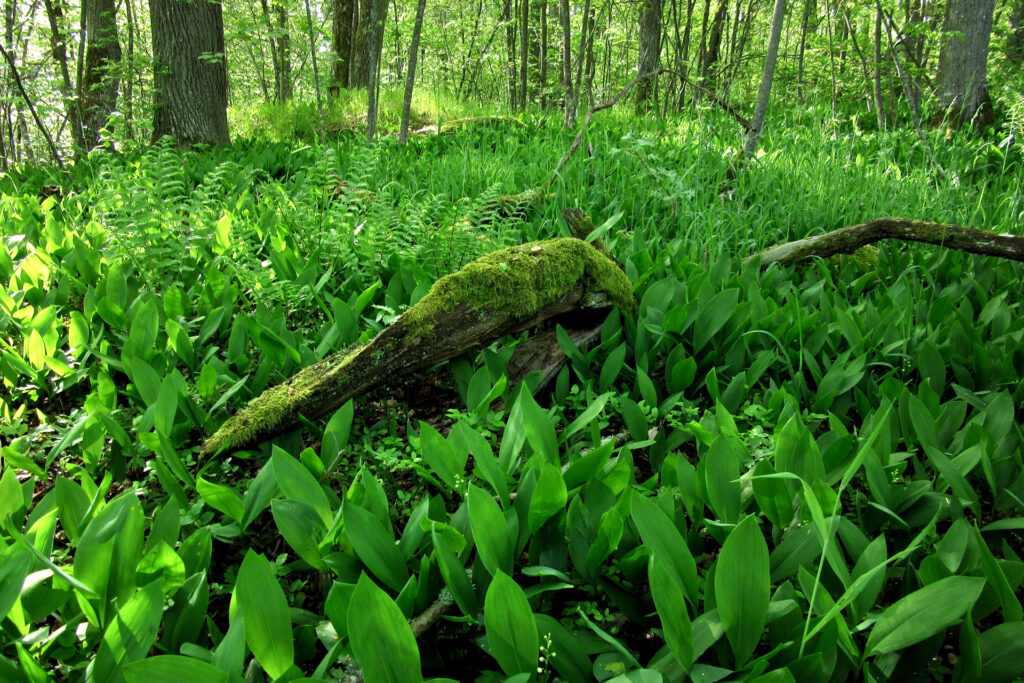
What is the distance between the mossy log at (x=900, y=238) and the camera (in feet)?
9.77

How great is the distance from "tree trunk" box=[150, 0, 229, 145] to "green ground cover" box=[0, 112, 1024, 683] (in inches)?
136

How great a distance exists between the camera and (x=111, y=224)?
10.2ft

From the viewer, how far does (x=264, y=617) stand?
1.12 metres

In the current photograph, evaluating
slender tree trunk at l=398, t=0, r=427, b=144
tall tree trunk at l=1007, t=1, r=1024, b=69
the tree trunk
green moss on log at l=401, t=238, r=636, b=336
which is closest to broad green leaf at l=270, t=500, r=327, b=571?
green moss on log at l=401, t=238, r=636, b=336

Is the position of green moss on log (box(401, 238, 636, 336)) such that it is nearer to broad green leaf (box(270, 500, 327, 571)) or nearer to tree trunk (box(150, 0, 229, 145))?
broad green leaf (box(270, 500, 327, 571))

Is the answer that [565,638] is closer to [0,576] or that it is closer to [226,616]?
[226,616]

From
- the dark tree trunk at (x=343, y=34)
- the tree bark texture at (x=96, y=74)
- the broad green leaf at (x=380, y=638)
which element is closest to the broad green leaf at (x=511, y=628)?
the broad green leaf at (x=380, y=638)

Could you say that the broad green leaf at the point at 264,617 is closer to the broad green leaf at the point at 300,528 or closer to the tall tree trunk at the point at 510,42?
the broad green leaf at the point at 300,528

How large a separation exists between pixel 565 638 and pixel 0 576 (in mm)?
1067

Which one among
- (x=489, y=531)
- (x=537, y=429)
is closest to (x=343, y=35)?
(x=537, y=429)

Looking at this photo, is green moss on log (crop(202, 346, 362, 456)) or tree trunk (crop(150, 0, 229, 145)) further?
tree trunk (crop(150, 0, 229, 145))

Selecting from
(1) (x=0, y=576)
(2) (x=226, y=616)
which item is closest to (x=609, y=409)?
(2) (x=226, y=616)

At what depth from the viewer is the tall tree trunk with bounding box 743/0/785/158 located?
13.3ft

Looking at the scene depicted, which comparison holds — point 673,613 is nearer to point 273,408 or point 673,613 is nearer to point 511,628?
point 511,628
